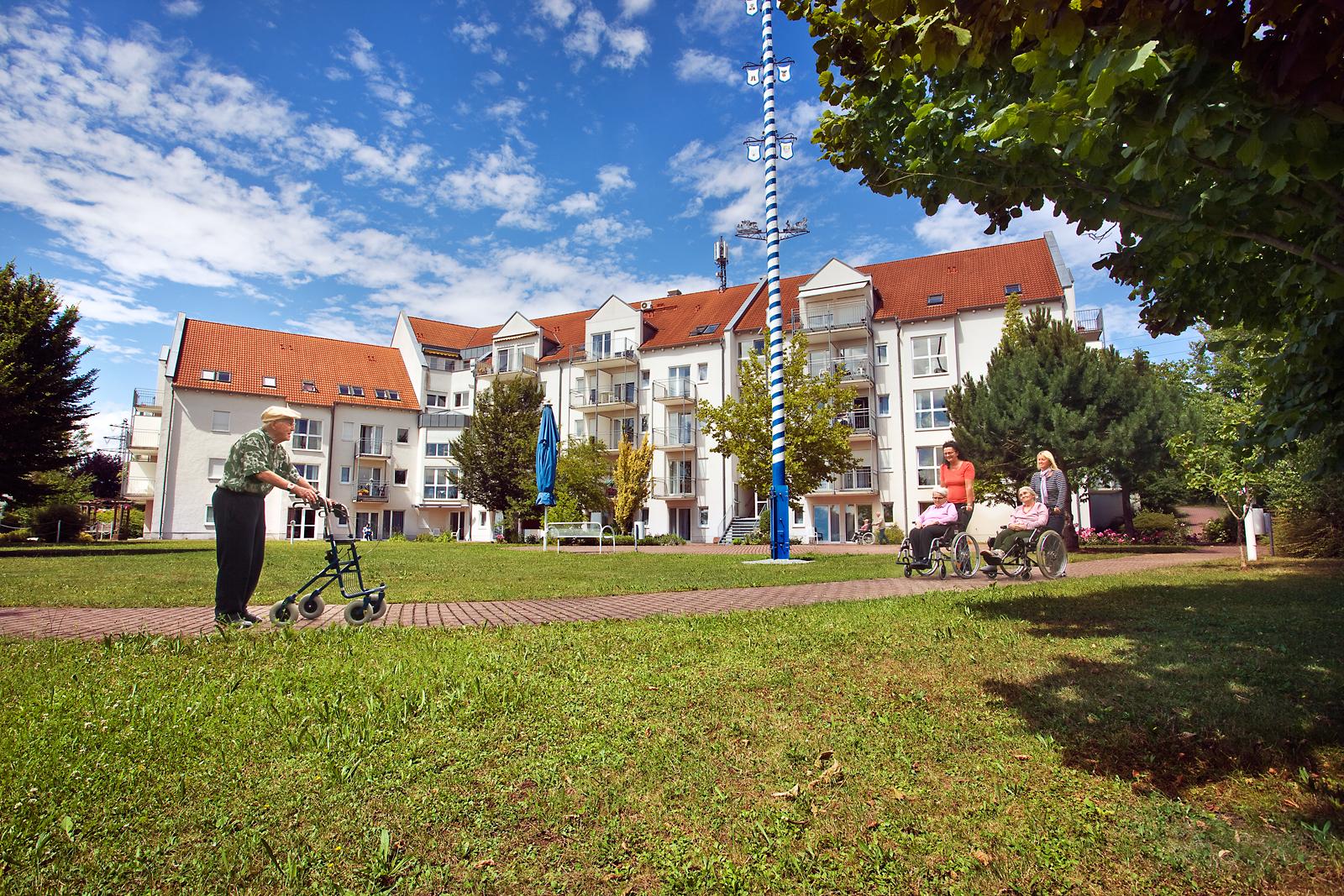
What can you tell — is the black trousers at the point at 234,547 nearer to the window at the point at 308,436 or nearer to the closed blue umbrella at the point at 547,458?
the closed blue umbrella at the point at 547,458

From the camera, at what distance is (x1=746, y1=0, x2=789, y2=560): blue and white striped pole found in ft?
57.1

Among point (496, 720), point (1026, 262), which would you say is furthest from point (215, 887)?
point (1026, 262)

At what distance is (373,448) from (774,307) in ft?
129

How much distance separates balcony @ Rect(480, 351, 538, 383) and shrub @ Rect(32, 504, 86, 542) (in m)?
23.8

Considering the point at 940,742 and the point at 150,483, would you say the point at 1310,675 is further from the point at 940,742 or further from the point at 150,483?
the point at 150,483

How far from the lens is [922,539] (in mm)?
10883

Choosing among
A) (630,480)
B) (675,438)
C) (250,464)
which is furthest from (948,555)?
(675,438)

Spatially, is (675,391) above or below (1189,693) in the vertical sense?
above

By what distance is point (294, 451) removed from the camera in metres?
45.8

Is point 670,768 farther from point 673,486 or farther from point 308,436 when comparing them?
point 308,436

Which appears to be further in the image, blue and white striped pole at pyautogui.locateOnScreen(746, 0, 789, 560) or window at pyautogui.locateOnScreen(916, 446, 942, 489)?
A: window at pyautogui.locateOnScreen(916, 446, 942, 489)

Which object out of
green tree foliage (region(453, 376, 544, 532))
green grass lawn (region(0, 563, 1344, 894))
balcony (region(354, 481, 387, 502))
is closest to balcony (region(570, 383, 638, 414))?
green tree foliage (region(453, 376, 544, 532))

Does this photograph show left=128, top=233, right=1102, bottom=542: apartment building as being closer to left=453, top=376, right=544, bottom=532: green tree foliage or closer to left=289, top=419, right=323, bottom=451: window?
left=289, top=419, right=323, bottom=451: window

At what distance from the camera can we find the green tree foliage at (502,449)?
41.2m
